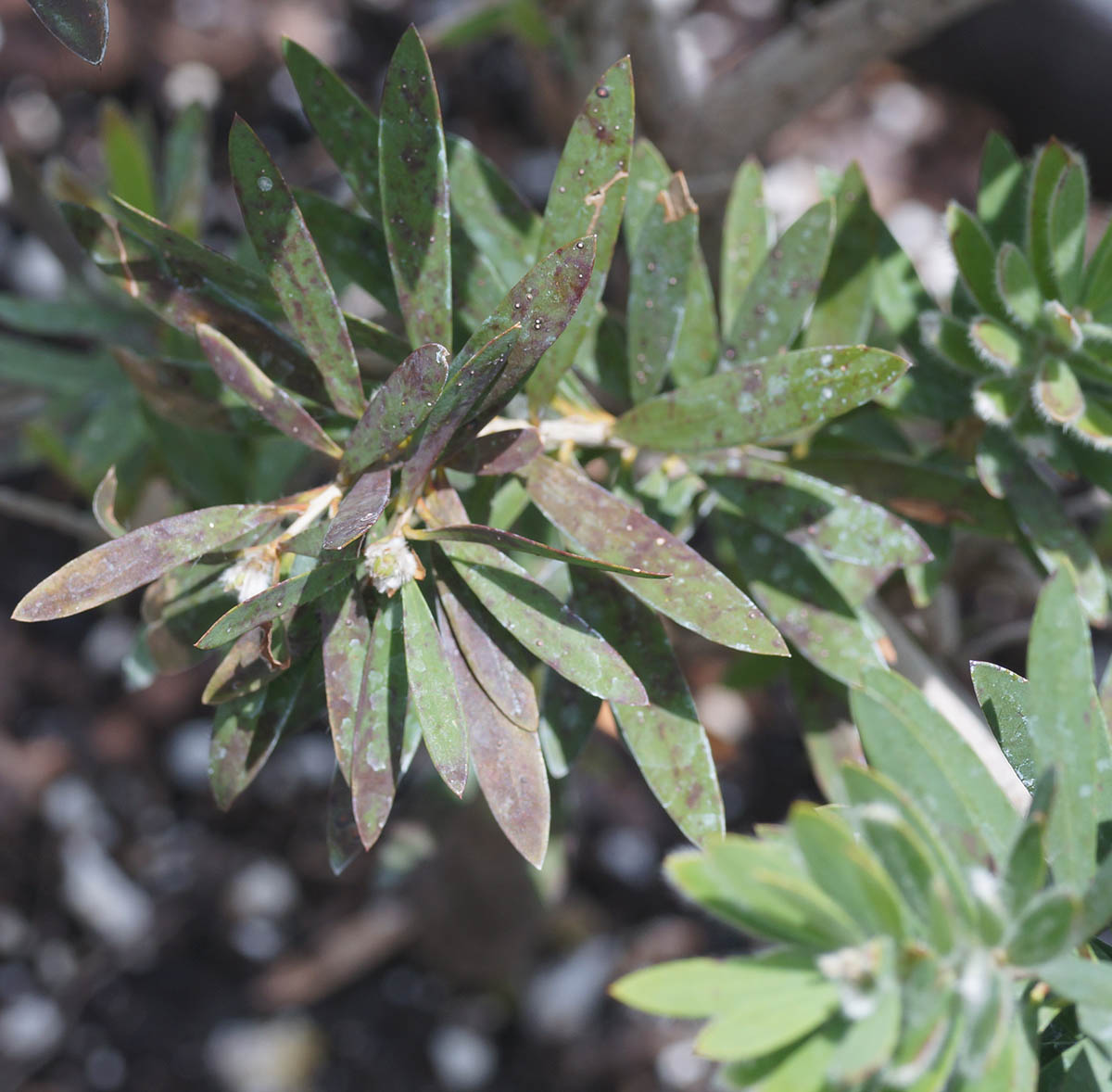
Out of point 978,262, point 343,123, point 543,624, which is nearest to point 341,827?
point 543,624

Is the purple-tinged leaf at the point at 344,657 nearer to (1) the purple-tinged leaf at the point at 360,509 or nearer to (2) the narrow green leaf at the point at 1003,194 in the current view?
(1) the purple-tinged leaf at the point at 360,509

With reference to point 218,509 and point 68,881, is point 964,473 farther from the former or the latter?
point 68,881

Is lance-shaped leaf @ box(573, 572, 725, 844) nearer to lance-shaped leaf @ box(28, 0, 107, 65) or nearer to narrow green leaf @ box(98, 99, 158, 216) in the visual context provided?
lance-shaped leaf @ box(28, 0, 107, 65)

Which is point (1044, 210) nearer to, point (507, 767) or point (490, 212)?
point (490, 212)

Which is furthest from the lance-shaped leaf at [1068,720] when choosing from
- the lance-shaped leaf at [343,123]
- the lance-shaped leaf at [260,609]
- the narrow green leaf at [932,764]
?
the lance-shaped leaf at [343,123]

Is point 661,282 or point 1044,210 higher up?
point 661,282
